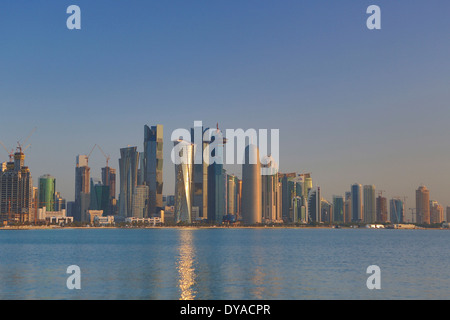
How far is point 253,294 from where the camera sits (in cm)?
6888

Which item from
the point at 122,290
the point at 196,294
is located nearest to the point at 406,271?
the point at 196,294
